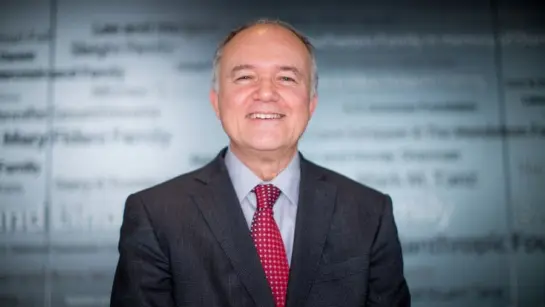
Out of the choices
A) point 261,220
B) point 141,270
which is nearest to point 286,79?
point 261,220

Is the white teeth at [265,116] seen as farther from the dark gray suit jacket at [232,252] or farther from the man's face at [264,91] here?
the dark gray suit jacket at [232,252]

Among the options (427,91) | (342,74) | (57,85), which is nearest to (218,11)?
(342,74)

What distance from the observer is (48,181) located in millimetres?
2658

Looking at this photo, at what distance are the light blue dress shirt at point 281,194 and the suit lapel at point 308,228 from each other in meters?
0.04

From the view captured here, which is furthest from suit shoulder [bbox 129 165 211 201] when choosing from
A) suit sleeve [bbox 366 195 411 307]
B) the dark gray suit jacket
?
suit sleeve [bbox 366 195 411 307]

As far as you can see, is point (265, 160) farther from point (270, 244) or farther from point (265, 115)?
point (270, 244)

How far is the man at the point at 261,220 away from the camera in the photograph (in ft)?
4.16

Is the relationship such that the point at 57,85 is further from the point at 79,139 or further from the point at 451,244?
the point at 451,244

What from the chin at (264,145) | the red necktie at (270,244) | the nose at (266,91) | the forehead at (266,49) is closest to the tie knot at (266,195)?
the red necktie at (270,244)

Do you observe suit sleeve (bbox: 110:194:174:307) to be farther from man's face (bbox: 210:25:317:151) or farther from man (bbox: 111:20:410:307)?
man's face (bbox: 210:25:317:151)

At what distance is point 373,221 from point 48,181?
1.94 metres

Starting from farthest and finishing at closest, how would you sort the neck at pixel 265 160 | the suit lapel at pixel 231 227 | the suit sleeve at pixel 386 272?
the neck at pixel 265 160 < the suit sleeve at pixel 386 272 < the suit lapel at pixel 231 227

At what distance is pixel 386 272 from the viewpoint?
1.37 m

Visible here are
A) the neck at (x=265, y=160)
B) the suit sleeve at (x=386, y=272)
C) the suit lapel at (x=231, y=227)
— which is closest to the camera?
the suit lapel at (x=231, y=227)
